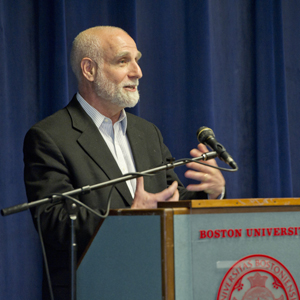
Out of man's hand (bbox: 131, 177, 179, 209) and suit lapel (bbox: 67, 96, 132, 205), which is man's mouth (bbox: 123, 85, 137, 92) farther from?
man's hand (bbox: 131, 177, 179, 209)

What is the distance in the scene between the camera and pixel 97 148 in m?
1.78

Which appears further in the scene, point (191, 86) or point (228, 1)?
point (228, 1)

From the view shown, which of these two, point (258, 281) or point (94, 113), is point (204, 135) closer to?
point (258, 281)

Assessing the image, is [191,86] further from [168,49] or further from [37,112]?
[37,112]

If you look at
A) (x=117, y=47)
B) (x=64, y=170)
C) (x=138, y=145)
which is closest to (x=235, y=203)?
(x=64, y=170)

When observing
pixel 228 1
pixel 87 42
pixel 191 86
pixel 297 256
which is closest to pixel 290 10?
pixel 228 1

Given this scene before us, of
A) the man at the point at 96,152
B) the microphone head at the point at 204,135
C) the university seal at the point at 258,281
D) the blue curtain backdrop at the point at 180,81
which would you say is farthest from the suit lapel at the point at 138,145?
the university seal at the point at 258,281

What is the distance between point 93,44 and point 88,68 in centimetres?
12

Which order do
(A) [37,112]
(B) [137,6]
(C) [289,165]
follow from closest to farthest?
1. (A) [37,112]
2. (B) [137,6]
3. (C) [289,165]

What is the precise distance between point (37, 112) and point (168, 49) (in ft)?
3.19

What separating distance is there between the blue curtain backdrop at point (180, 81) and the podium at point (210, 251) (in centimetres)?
125

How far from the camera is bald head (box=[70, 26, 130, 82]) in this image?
2.09 meters

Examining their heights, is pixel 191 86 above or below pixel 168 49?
below

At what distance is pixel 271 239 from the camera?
112 centimetres
